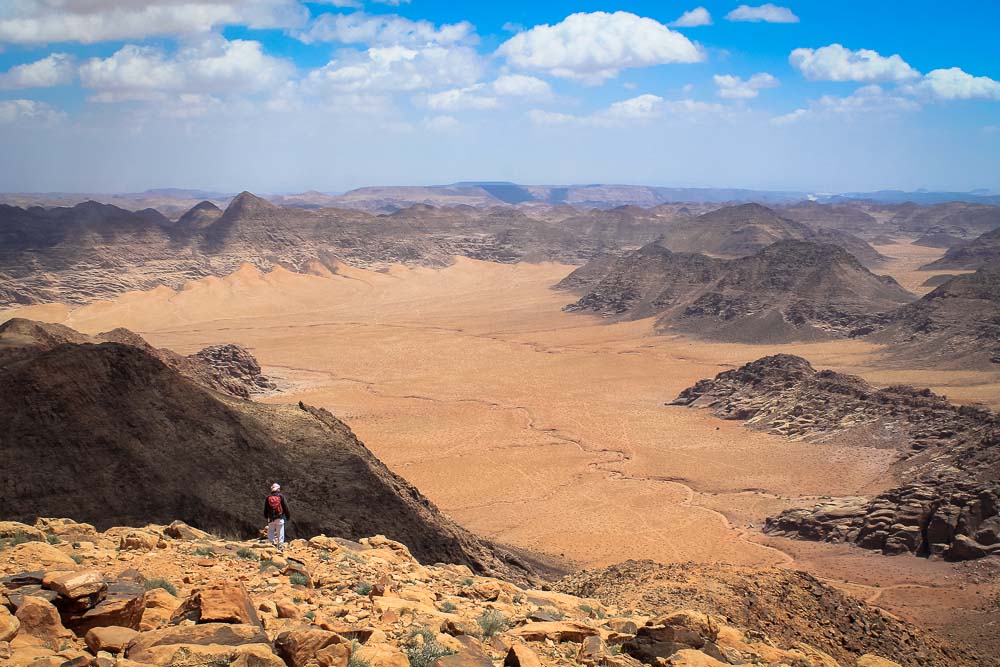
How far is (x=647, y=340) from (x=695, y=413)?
24.5 meters

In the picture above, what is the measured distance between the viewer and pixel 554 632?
8773 mm

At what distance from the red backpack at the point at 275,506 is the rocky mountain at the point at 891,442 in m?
15.5

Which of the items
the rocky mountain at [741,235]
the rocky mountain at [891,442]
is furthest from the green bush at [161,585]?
the rocky mountain at [741,235]

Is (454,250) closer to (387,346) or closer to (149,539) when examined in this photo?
(387,346)

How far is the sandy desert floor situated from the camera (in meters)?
22.4

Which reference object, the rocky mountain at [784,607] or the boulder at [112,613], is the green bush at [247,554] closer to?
the boulder at [112,613]

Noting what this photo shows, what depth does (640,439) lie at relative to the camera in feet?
115

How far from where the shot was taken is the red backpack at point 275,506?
12.9 metres

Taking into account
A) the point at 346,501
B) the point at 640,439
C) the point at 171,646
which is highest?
the point at 171,646

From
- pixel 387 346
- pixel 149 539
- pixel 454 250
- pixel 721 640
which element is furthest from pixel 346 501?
pixel 454 250

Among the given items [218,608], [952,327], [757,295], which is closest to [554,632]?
[218,608]

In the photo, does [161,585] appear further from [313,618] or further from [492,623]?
[492,623]

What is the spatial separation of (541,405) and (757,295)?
1266 inches

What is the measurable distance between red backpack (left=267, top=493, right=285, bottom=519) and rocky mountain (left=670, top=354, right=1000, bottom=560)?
50.8ft
